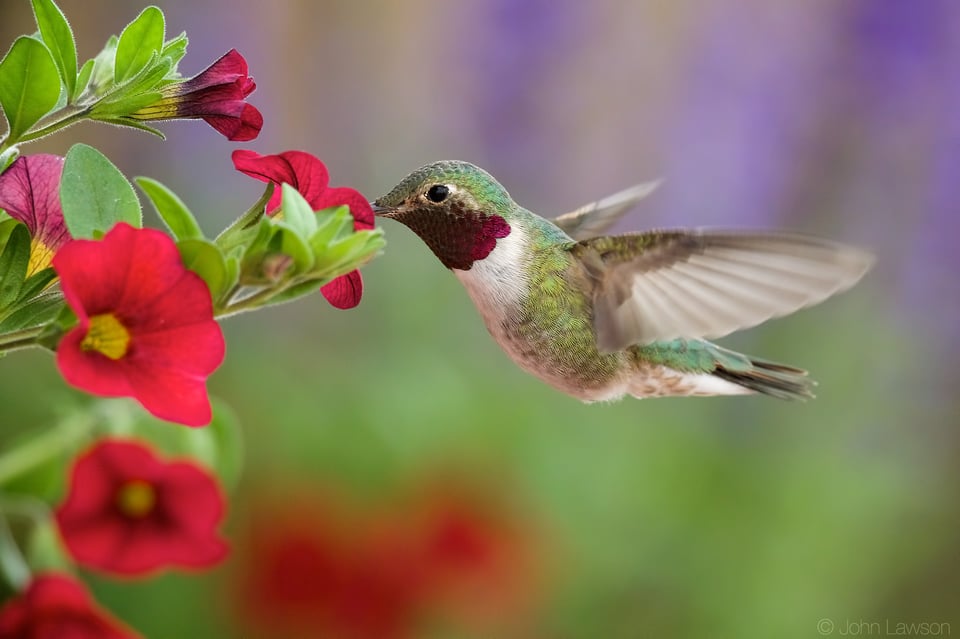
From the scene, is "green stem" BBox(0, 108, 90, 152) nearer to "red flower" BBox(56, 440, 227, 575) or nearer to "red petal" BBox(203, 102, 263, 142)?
"red petal" BBox(203, 102, 263, 142)

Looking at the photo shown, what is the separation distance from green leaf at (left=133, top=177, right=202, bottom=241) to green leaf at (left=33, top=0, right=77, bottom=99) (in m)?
0.09

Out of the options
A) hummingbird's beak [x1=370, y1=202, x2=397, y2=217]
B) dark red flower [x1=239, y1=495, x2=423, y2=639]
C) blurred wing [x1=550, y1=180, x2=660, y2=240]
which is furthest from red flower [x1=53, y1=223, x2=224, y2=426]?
dark red flower [x1=239, y1=495, x2=423, y2=639]

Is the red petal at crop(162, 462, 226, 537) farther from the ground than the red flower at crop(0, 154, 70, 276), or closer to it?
closer to it

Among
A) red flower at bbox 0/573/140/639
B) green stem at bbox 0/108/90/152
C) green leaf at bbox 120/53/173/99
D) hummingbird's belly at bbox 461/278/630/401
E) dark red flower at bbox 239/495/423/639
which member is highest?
green leaf at bbox 120/53/173/99

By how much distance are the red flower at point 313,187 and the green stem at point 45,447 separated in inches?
16.6

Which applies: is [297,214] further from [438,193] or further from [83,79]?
[438,193]

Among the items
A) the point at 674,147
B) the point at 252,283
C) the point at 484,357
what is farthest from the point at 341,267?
the point at 674,147

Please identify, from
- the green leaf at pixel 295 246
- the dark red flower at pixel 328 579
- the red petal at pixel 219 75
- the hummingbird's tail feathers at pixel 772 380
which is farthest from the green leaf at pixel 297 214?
the dark red flower at pixel 328 579

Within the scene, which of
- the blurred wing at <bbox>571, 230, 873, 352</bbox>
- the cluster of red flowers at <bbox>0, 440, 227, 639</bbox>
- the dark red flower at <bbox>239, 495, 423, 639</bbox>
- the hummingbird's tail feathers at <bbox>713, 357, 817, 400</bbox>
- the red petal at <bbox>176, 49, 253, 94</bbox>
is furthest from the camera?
the dark red flower at <bbox>239, 495, 423, 639</bbox>

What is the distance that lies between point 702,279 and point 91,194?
Result: 0.46 meters

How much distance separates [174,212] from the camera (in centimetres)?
48

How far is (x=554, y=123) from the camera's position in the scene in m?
2.96

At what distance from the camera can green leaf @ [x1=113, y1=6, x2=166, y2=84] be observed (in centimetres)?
52

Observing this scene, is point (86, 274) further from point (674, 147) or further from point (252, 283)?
point (674, 147)
